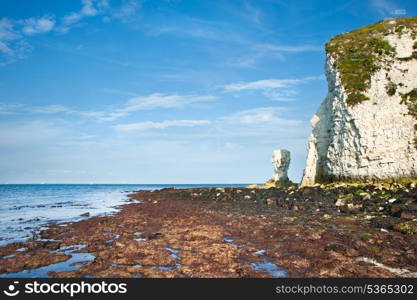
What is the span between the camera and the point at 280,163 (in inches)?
2308

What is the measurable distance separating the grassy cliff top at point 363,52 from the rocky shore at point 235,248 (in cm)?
2120

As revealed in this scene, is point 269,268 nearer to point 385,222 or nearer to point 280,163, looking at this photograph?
point 385,222

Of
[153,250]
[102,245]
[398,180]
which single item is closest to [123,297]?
[153,250]

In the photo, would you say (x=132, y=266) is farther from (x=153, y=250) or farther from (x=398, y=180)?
(x=398, y=180)

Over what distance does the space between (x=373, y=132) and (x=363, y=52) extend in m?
13.1

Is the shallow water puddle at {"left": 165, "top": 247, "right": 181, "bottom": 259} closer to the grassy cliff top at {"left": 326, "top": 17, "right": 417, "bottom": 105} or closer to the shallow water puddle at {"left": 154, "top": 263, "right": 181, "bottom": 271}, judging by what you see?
the shallow water puddle at {"left": 154, "top": 263, "right": 181, "bottom": 271}

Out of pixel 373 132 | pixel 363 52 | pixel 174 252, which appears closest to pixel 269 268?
pixel 174 252

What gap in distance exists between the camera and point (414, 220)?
15.4 metres

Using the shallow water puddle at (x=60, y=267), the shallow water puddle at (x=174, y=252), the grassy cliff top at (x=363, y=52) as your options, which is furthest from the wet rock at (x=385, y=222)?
the grassy cliff top at (x=363, y=52)

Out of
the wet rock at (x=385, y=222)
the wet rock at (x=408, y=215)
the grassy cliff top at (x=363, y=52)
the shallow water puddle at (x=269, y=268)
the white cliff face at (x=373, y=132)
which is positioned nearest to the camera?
the shallow water puddle at (x=269, y=268)

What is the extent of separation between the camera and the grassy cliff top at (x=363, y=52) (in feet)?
123

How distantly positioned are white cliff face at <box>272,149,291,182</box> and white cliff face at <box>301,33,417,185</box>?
15986mm

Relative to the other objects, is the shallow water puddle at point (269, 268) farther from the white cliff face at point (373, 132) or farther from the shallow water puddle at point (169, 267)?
the white cliff face at point (373, 132)

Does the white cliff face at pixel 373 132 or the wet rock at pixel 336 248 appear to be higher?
the white cliff face at pixel 373 132
